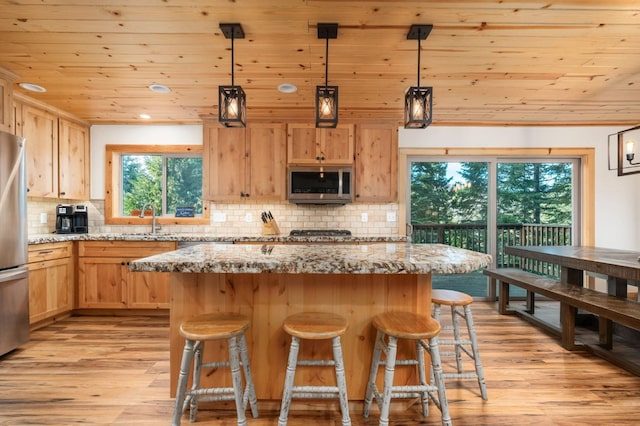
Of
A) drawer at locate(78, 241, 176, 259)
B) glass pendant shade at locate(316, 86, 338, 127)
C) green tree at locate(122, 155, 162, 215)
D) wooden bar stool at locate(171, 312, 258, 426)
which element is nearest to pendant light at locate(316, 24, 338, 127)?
glass pendant shade at locate(316, 86, 338, 127)

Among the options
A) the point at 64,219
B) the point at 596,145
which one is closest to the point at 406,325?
the point at 64,219

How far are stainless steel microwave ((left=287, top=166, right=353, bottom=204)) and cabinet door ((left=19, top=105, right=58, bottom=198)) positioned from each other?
8.91ft

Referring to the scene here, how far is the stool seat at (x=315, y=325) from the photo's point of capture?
150 cm

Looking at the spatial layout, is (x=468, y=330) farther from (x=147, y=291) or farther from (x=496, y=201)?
(x=147, y=291)

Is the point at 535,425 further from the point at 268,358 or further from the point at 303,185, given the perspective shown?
the point at 303,185

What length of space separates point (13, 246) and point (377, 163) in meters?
3.63

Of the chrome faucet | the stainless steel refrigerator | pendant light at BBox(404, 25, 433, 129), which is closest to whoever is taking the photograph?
pendant light at BBox(404, 25, 433, 129)

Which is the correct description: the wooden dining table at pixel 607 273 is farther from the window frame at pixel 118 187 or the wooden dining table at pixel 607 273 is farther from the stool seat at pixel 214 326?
the window frame at pixel 118 187

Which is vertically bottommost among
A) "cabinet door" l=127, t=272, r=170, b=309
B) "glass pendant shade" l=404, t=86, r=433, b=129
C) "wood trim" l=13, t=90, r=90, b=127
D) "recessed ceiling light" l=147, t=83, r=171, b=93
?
"cabinet door" l=127, t=272, r=170, b=309

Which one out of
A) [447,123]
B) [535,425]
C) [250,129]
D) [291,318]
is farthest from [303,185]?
[535,425]

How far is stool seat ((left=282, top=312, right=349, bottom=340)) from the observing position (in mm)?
1499

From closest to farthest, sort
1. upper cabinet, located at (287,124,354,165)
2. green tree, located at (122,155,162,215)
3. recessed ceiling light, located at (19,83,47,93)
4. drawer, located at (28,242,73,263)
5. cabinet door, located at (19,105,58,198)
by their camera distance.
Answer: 1. recessed ceiling light, located at (19,83,47,93)
2. drawer, located at (28,242,73,263)
3. cabinet door, located at (19,105,58,198)
4. upper cabinet, located at (287,124,354,165)
5. green tree, located at (122,155,162,215)

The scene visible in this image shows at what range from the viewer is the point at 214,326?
61.9 inches

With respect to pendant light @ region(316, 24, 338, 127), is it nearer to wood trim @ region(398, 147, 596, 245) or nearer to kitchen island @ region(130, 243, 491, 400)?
kitchen island @ region(130, 243, 491, 400)
